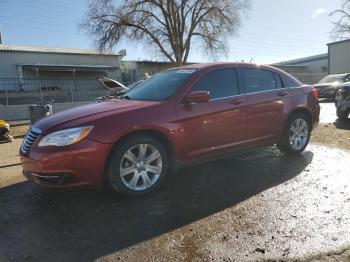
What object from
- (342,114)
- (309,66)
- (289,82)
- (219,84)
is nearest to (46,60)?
(342,114)

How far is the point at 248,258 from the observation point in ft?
9.34

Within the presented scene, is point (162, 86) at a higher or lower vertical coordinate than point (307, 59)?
lower

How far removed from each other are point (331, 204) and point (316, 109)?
287 cm

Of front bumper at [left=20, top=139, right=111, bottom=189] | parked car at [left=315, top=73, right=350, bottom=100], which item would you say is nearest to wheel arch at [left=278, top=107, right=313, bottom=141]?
front bumper at [left=20, top=139, right=111, bottom=189]

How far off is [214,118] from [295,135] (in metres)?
1.98

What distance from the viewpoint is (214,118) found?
15.6ft

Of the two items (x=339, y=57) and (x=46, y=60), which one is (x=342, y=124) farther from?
(x=339, y=57)

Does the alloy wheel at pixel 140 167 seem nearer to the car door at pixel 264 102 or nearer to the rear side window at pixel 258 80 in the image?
the car door at pixel 264 102

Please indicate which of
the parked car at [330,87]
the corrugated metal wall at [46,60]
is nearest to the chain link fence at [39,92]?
the corrugated metal wall at [46,60]

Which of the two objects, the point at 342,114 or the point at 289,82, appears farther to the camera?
the point at 342,114

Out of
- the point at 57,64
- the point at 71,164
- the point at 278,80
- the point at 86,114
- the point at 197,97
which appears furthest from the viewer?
the point at 57,64

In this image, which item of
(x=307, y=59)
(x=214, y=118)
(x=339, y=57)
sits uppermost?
(x=307, y=59)

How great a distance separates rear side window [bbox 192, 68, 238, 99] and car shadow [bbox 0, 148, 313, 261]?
1.13 meters

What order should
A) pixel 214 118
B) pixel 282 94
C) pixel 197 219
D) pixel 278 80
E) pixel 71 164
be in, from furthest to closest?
pixel 278 80
pixel 282 94
pixel 214 118
pixel 71 164
pixel 197 219
